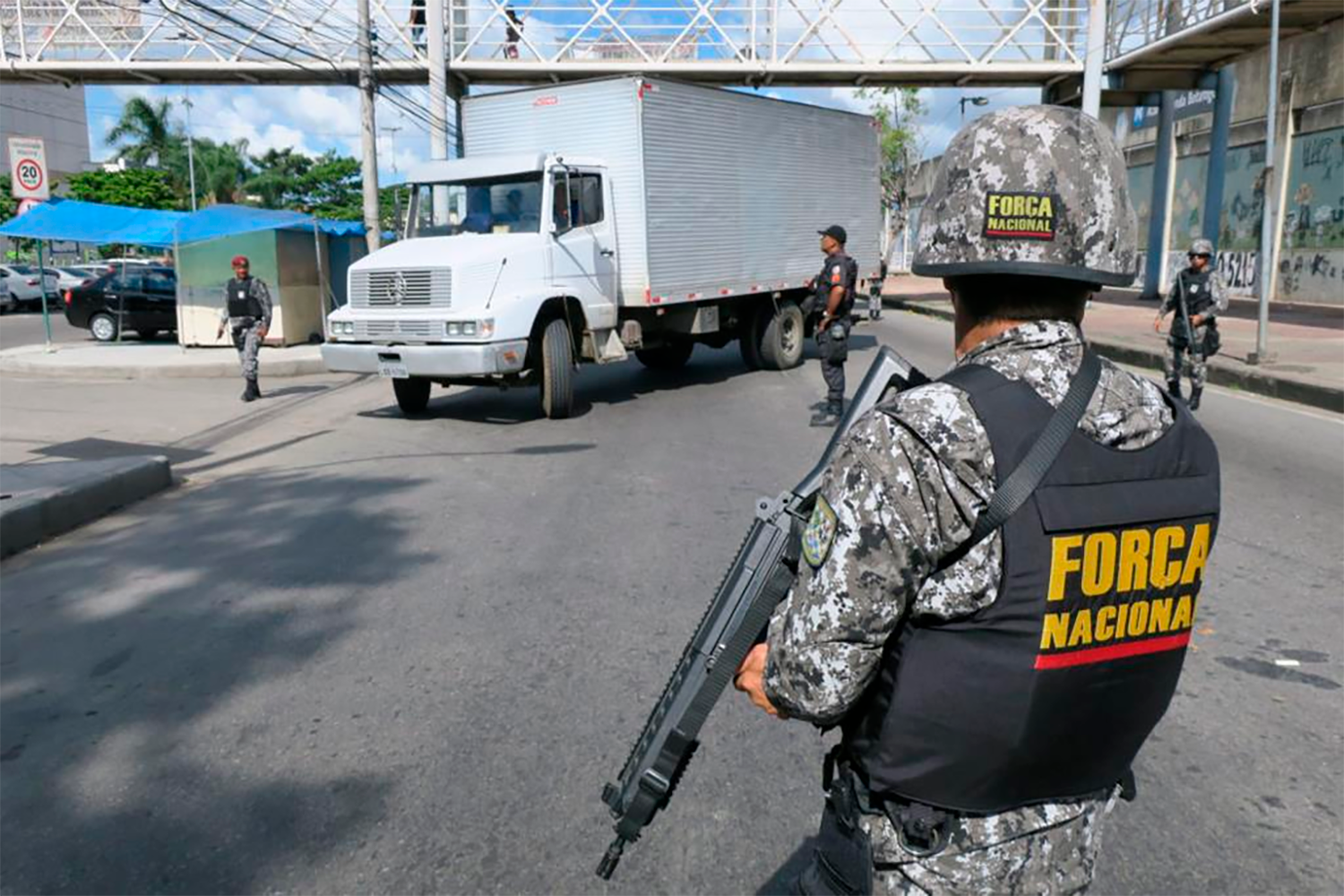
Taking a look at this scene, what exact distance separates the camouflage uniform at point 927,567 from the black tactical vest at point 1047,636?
0.03 meters

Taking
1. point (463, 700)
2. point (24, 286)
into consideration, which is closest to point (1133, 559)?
point (463, 700)

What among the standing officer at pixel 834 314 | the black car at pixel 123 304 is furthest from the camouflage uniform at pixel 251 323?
the black car at pixel 123 304

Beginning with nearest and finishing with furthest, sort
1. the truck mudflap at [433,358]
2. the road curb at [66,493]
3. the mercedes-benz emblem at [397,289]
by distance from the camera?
the road curb at [66,493] → the truck mudflap at [433,358] → the mercedes-benz emblem at [397,289]

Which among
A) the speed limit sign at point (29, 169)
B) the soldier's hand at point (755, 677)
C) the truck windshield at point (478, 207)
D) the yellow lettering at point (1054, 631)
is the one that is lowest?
the soldier's hand at point (755, 677)

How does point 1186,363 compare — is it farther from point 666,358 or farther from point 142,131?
point 142,131

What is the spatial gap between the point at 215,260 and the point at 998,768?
739 inches

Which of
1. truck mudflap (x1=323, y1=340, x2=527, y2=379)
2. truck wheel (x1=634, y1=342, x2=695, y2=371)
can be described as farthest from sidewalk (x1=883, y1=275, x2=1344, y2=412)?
truck mudflap (x1=323, y1=340, x2=527, y2=379)

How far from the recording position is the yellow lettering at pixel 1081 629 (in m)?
1.39

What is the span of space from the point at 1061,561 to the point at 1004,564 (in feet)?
Result: 0.26

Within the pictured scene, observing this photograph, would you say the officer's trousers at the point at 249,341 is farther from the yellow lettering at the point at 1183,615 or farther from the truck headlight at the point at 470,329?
the yellow lettering at the point at 1183,615

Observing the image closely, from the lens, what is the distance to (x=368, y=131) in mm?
19109

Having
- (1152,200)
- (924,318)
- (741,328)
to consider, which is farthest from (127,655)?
(1152,200)

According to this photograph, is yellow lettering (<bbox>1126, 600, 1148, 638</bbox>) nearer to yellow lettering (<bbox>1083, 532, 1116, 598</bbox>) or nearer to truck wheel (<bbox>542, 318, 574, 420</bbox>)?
yellow lettering (<bbox>1083, 532, 1116, 598</bbox>)

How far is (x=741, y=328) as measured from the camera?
1430cm
